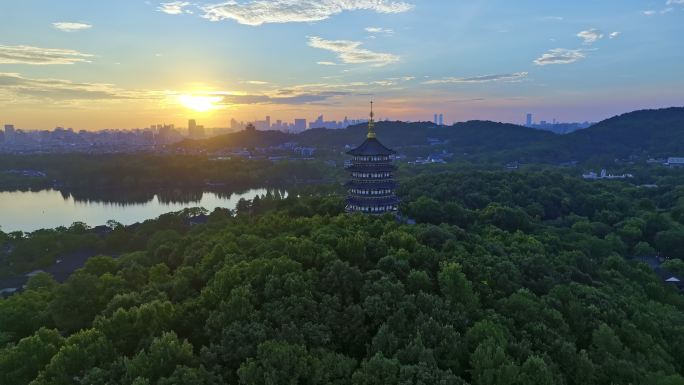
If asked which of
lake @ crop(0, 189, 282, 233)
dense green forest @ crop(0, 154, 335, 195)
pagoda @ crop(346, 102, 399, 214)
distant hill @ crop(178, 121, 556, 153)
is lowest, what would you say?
lake @ crop(0, 189, 282, 233)

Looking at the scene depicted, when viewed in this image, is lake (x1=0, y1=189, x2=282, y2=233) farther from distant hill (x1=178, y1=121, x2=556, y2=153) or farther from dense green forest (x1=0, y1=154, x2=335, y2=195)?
distant hill (x1=178, y1=121, x2=556, y2=153)

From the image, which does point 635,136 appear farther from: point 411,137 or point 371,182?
point 371,182

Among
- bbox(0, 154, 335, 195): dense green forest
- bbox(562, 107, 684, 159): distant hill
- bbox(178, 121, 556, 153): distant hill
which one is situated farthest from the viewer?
bbox(178, 121, 556, 153): distant hill

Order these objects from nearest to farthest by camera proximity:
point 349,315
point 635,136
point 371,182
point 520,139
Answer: point 349,315
point 371,182
point 635,136
point 520,139

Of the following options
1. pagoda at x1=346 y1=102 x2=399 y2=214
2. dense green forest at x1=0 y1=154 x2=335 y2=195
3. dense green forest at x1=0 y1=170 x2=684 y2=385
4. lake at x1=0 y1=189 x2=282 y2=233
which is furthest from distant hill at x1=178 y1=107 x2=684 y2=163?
dense green forest at x1=0 y1=170 x2=684 y2=385

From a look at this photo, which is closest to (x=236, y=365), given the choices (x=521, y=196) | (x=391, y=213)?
(x=391, y=213)

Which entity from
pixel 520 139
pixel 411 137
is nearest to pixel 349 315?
pixel 520 139

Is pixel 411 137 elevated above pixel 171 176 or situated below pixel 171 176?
above
